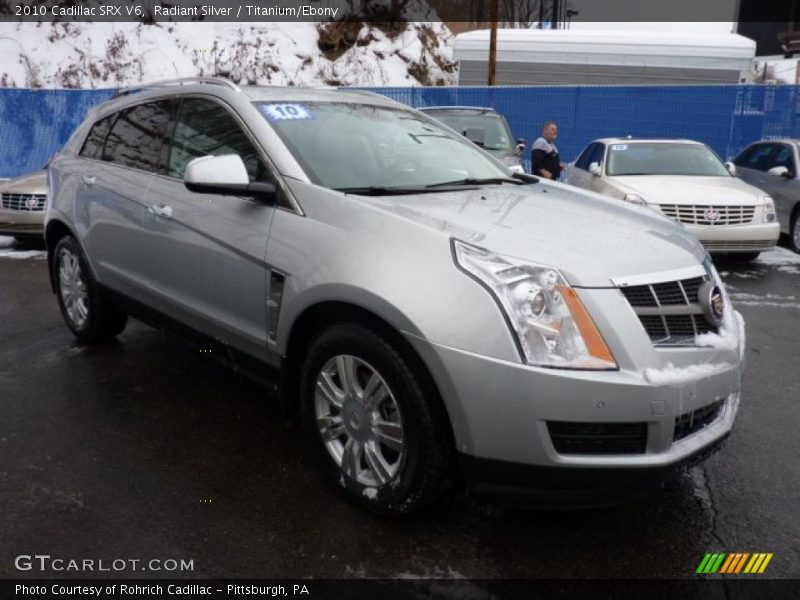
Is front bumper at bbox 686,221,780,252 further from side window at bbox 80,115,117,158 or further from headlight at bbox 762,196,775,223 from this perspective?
side window at bbox 80,115,117,158


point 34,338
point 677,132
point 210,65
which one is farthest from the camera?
point 210,65

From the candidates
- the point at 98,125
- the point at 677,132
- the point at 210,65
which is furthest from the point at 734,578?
the point at 210,65

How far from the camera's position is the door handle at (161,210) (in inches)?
145

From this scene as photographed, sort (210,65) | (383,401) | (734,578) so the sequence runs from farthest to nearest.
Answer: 1. (210,65)
2. (383,401)
3. (734,578)

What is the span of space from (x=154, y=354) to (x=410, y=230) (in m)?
2.87

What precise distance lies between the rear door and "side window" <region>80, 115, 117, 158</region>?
1.00m

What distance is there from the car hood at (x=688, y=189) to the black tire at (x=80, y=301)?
561cm

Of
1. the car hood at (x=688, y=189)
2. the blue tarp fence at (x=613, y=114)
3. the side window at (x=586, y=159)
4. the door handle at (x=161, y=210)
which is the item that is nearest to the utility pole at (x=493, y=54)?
the blue tarp fence at (x=613, y=114)

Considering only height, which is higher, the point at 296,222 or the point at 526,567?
the point at 296,222

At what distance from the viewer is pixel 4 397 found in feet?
13.3

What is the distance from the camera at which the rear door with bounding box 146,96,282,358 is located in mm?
3168

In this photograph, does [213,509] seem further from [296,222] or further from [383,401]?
[296,222]

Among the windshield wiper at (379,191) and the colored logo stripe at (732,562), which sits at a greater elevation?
the windshield wiper at (379,191)

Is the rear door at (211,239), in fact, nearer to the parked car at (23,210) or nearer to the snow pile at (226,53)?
the parked car at (23,210)
